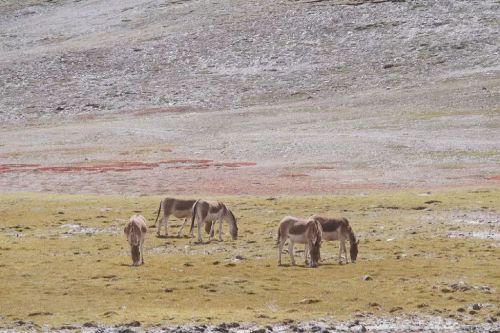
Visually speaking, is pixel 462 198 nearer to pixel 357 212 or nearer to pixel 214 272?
pixel 357 212

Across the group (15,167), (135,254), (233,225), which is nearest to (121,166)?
(15,167)

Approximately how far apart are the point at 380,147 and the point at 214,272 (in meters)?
49.5

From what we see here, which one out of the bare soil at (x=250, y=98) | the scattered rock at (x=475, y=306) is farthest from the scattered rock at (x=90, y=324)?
the bare soil at (x=250, y=98)

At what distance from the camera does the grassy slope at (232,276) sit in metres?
22.6

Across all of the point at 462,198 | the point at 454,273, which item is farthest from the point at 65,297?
the point at 462,198

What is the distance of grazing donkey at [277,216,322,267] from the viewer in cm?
2811

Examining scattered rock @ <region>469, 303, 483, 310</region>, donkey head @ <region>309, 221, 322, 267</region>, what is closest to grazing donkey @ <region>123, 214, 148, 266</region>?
donkey head @ <region>309, 221, 322, 267</region>

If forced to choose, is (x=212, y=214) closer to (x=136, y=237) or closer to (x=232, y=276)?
(x=136, y=237)

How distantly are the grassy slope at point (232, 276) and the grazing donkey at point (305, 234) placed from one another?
57 cm

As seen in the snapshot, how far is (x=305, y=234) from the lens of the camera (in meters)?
28.2

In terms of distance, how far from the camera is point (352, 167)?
65.6 m

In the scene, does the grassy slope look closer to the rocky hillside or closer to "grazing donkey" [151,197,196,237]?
"grazing donkey" [151,197,196,237]

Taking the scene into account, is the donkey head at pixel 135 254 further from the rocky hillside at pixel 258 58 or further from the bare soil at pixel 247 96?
the rocky hillside at pixel 258 58

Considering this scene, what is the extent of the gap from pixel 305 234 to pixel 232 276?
2935 millimetres
